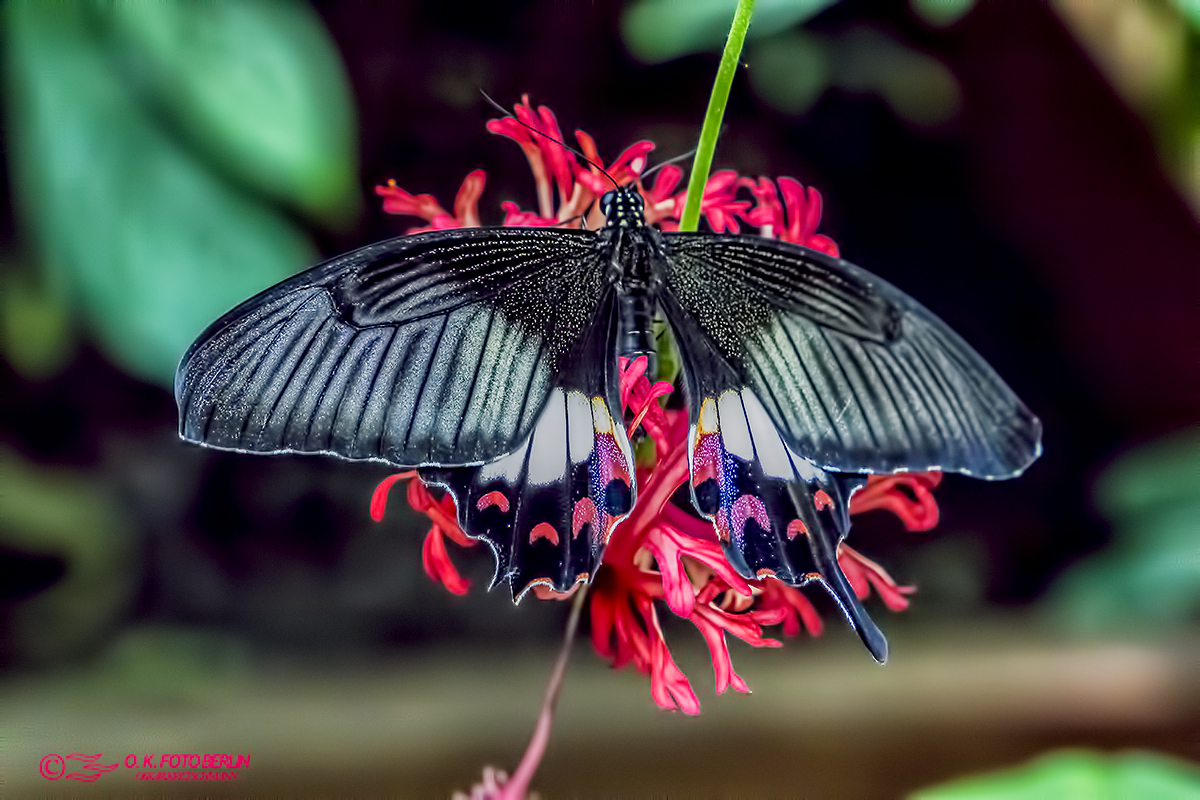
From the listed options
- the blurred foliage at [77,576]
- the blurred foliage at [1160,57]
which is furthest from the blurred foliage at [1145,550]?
the blurred foliage at [77,576]

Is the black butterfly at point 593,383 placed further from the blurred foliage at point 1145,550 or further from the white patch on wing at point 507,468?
the blurred foliage at point 1145,550

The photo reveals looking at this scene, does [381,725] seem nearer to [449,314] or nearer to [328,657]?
[328,657]

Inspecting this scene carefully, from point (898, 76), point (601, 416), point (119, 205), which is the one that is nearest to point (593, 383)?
point (601, 416)

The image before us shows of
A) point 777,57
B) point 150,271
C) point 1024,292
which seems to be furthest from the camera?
point 1024,292

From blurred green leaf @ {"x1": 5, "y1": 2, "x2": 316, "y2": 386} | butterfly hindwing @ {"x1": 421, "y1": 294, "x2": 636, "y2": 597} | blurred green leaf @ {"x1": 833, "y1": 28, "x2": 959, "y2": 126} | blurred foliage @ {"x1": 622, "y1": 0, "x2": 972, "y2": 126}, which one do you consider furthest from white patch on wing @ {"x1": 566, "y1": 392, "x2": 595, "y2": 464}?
blurred green leaf @ {"x1": 833, "y1": 28, "x2": 959, "y2": 126}

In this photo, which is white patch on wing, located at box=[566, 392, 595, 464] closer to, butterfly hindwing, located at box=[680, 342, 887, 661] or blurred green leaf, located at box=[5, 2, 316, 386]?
butterfly hindwing, located at box=[680, 342, 887, 661]

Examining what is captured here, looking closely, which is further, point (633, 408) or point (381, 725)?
point (381, 725)

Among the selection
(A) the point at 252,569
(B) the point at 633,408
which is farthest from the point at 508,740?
(B) the point at 633,408

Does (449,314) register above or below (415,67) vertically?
below
